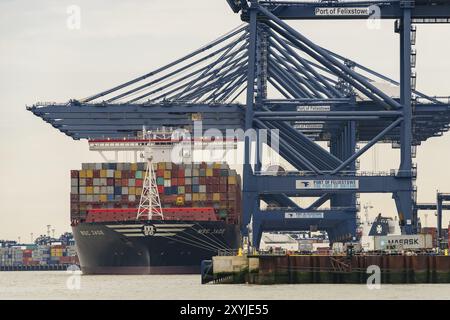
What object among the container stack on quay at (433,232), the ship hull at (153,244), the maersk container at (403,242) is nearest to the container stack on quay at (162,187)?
the ship hull at (153,244)

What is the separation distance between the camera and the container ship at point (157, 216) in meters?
93.6

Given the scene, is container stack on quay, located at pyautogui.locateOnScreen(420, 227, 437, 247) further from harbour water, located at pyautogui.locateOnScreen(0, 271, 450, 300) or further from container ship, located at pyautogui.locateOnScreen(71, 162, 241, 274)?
harbour water, located at pyautogui.locateOnScreen(0, 271, 450, 300)

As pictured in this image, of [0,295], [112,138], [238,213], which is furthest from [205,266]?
[112,138]

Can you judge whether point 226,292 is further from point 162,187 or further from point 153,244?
point 162,187

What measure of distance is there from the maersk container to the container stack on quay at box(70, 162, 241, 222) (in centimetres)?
2210

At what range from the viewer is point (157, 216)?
96438mm

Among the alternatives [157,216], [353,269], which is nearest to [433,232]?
Answer: [157,216]

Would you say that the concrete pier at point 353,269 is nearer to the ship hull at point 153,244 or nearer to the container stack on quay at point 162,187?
the ship hull at point 153,244

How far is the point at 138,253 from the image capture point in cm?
9362

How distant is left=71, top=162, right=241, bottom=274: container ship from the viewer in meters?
93.6

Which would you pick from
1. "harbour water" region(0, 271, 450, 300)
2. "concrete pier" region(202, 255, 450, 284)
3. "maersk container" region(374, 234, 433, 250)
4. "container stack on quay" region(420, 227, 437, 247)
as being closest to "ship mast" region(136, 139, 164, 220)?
"harbour water" region(0, 271, 450, 300)
